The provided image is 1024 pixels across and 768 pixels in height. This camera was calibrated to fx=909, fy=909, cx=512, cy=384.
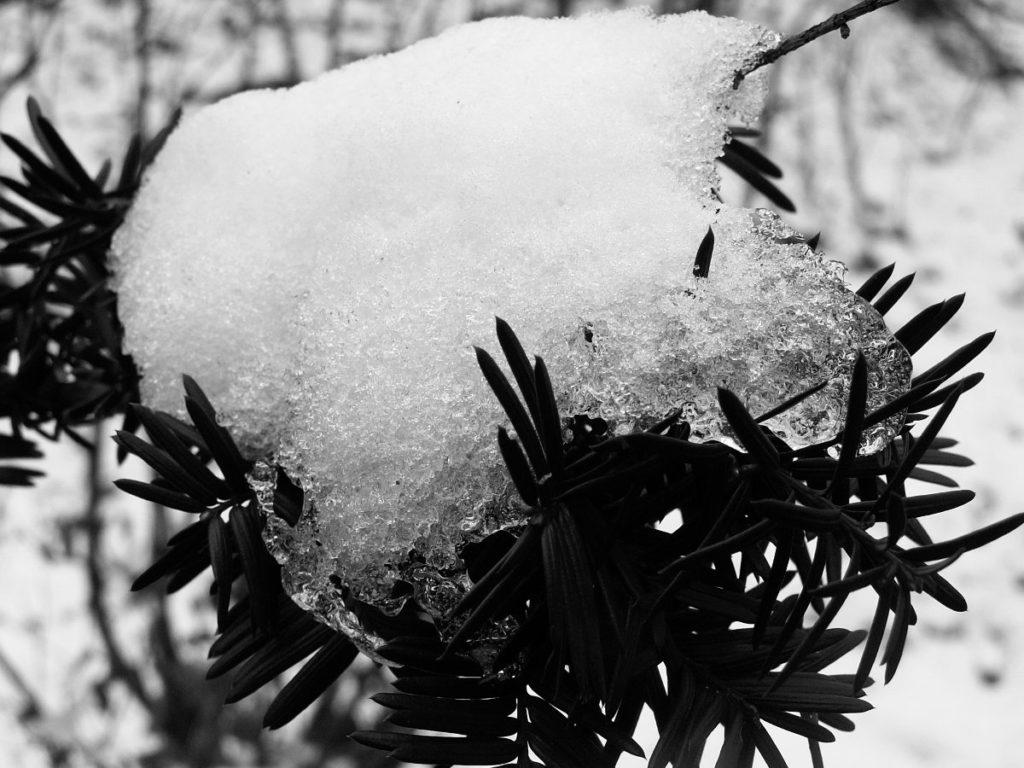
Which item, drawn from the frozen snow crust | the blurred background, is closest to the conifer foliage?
the frozen snow crust

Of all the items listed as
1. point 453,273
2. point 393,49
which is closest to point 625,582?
point 453,273

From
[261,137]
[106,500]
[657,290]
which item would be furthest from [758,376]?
[106,500]

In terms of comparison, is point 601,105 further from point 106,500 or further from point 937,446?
point 106,500

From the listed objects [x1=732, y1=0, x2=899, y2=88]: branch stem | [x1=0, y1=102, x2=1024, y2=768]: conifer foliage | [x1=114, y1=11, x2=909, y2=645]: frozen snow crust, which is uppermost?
Answer: [x1=732, y1=0, x2=899, y2=88]: branch stem

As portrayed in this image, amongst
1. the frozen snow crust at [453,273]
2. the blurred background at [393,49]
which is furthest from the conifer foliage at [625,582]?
the blurred background at [393,49]

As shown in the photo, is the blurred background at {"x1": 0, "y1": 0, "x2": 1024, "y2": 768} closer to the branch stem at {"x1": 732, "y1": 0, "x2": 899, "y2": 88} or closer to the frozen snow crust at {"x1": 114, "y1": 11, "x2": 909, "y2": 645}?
the frozen snow crust at {"x1": 114, "y1": 11, "x2": 909, "y2": 645}
